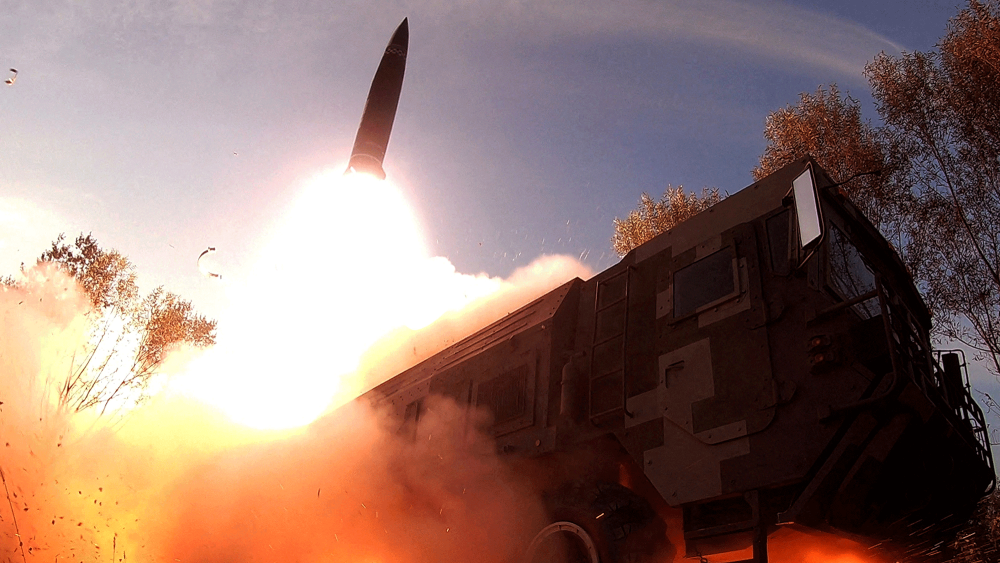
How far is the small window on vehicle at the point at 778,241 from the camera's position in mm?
5820

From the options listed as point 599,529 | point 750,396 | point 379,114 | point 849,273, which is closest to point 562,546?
point 599,529

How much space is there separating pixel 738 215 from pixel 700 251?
1.68 feet

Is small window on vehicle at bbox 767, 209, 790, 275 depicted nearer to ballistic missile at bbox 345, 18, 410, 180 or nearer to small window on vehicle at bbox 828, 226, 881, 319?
small window on vehicle at bbox 828, 226, 881, 319

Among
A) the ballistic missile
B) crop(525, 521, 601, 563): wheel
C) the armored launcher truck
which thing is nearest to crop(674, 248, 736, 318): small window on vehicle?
the armored launcher truck

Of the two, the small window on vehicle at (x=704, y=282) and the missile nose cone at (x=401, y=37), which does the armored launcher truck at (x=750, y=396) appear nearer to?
the small window on vehicle at (x=704, y=282)

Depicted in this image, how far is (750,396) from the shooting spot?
5500mm

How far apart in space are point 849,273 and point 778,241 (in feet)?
2.53

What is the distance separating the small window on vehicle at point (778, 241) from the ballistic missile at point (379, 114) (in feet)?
32.1

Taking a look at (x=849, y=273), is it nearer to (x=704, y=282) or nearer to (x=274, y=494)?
(x=704, y=282)

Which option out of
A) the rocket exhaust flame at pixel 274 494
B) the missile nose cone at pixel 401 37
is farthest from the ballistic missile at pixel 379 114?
the rocket exhaust flame at pixel 274 494

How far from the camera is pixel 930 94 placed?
634 inches

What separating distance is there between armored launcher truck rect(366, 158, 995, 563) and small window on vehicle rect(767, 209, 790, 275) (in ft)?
0.04

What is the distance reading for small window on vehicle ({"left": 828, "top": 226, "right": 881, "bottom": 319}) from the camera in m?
5.78

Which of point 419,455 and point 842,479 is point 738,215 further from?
point 419,455
